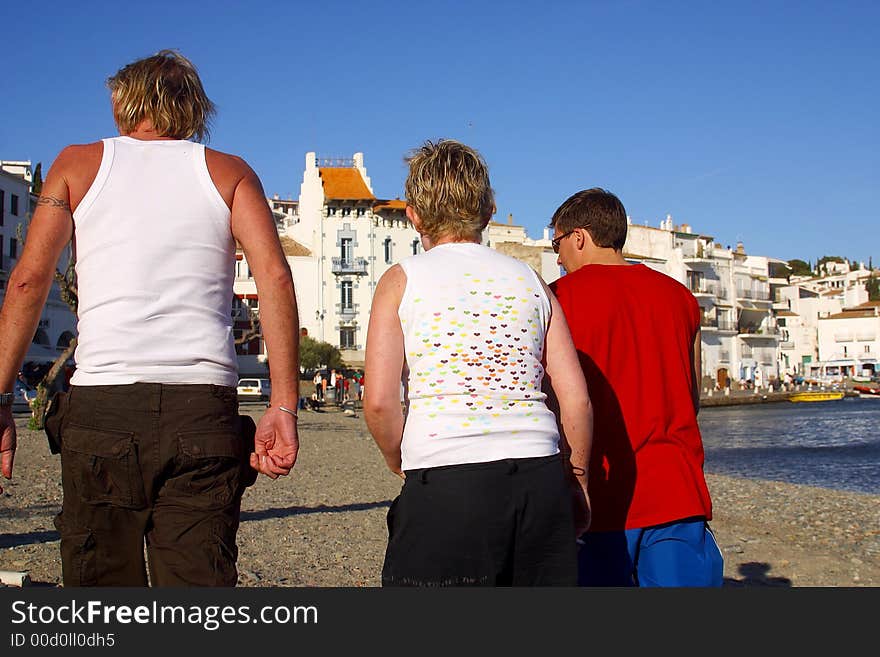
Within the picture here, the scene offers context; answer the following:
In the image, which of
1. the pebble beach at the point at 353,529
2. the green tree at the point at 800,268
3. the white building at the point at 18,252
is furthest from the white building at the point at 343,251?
the green tree at the point at 800,268

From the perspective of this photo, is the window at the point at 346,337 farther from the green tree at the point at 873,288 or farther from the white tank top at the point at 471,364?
the green tree at the point at 873,288

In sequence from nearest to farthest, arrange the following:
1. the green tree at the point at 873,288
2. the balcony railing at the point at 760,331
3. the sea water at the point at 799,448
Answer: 1. the sea water at the point at 799,448
2. the balcony railing at the point at 760,331
3. the green tree at the point at 873,288

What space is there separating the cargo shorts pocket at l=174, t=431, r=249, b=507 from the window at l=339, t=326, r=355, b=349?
235ft

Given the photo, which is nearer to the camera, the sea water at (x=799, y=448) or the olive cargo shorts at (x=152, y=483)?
the olive cargo shorts at (x=152, y=483)

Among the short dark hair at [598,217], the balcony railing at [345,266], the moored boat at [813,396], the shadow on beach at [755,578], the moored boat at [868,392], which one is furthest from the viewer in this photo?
the moored boat at [868,392]

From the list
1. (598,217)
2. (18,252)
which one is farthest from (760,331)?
(598,217)

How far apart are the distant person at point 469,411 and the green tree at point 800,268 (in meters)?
192

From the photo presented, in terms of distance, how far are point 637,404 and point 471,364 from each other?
1029mm

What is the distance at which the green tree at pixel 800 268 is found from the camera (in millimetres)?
188000

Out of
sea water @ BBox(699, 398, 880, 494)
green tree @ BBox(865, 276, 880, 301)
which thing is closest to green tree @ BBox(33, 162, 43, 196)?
sea water @ BBox(699, 398, 880, 494)

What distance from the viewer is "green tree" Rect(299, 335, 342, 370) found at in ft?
217

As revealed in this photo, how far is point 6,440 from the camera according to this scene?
10.3ft

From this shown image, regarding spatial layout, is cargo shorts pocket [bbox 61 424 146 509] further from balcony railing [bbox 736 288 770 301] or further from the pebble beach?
balcony railing [bbox 736 288 770 301]

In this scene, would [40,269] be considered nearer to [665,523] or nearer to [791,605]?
[665,523]
